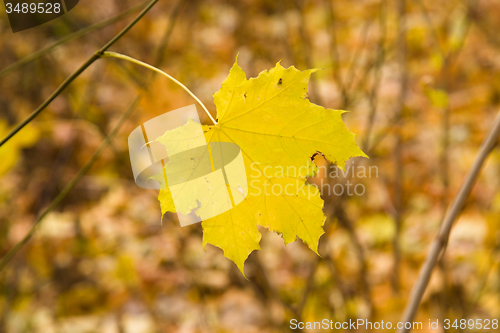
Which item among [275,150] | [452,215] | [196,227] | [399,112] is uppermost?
[275,150]

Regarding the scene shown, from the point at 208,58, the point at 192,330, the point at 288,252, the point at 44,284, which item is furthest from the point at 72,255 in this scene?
the point at 208,58

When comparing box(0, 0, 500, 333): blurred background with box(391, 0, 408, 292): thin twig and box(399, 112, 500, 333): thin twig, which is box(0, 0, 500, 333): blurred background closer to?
box(391, 0, 408, 292): thin twig

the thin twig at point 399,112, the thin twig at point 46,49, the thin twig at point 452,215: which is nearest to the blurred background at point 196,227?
the thin twig at point 399,112

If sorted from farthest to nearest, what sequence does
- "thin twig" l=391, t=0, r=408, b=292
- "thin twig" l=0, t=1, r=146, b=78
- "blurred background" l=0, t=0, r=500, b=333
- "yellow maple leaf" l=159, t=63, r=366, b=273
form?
"blurred background" l=0, t=0, r=500, b=333 < "thin twig" l=391, t=0, r=408, b=292 < "thin twig" l=0, t=1, r=146, b=78 < "yellow maple leaf" l=159, t=63, r=366, b=273

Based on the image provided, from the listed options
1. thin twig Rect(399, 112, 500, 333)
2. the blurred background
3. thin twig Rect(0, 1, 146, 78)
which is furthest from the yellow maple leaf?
the blurred background

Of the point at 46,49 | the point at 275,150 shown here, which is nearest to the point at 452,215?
the point at 275,150

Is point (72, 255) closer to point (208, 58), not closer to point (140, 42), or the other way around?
point (140, 42)

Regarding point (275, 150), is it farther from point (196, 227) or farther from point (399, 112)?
point (399, 112)

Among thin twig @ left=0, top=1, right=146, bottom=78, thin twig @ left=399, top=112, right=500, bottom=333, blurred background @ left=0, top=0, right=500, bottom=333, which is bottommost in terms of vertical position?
blurred background @ left=0, top=0, right=500, bottom=333
